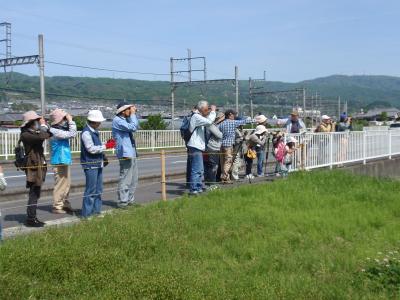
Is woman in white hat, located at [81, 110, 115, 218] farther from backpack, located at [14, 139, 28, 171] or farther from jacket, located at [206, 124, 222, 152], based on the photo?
jacket, located at [206, 124, 222, 152]

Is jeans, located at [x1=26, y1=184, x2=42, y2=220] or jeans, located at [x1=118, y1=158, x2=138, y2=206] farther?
jeans, located at [x1=118, y1=158, x2=138, y2=206]

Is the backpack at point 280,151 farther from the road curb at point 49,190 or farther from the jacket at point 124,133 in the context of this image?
the jacket at point 124,133

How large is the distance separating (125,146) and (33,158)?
1.80m

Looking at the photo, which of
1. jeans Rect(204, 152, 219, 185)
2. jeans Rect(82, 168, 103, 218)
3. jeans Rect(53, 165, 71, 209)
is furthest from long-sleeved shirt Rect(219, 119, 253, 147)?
jeans Rect(53, 165, 71, 209)

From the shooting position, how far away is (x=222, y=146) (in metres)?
13.0

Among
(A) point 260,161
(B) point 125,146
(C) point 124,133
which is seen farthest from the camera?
(A) point 260,161

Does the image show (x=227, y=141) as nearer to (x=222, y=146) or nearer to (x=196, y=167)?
(x=222, y=146)

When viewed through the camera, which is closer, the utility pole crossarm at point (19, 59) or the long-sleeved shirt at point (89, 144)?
the long-sleeved shirt at point (89, 144)

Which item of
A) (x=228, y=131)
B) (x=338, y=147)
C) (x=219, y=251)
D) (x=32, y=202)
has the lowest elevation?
(x=219, y=251)

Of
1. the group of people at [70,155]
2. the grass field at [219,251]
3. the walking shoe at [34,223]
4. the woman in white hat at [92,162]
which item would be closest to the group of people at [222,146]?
the grass field at [219,251]

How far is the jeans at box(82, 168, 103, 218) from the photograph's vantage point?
9.29 m

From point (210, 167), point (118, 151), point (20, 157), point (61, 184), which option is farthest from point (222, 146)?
point (20, 157)

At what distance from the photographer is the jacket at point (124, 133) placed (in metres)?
9.88

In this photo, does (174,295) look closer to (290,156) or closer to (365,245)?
(365,245)
